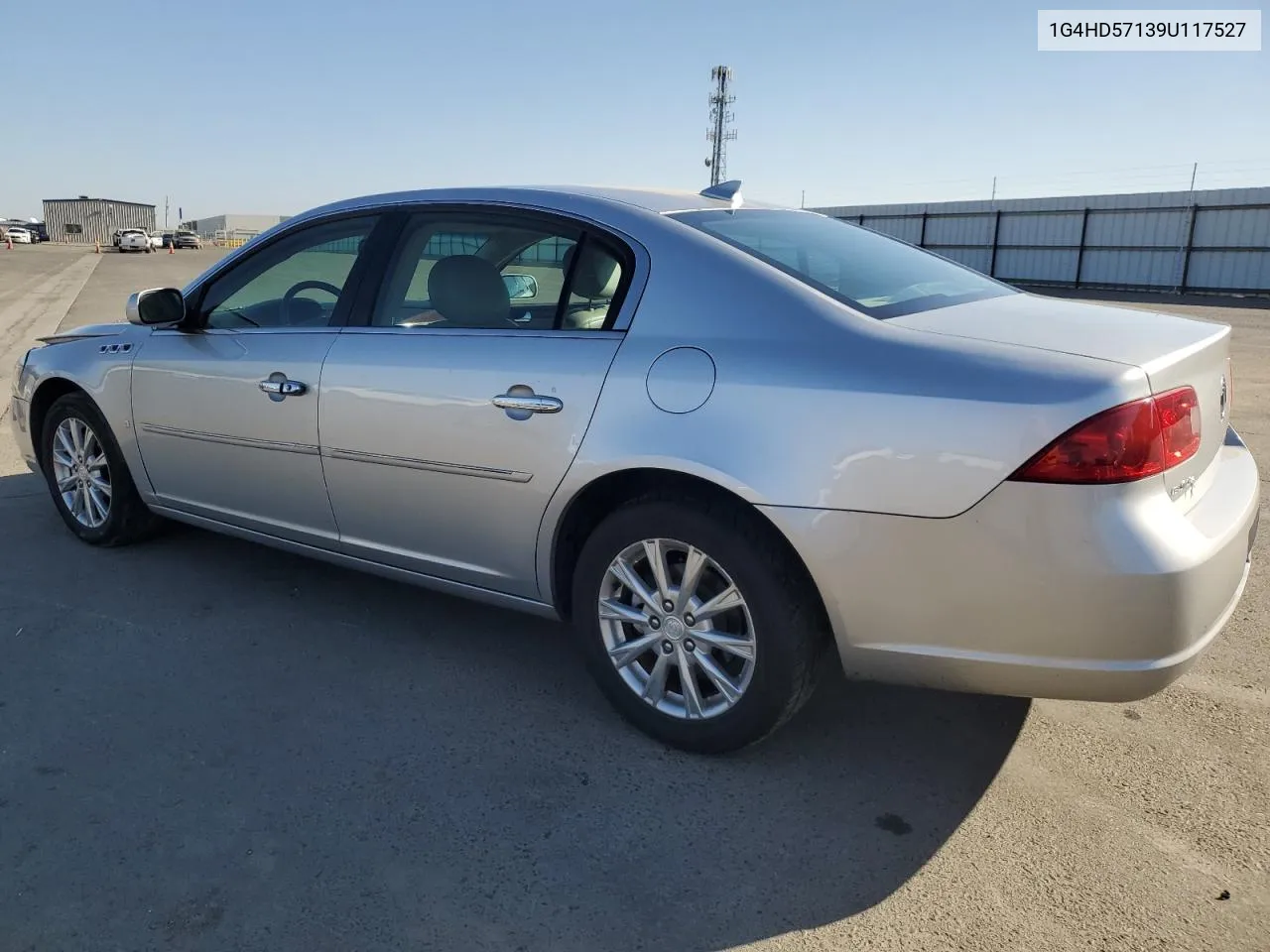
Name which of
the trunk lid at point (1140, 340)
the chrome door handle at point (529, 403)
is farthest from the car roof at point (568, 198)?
the trunk lid at point (1140, 340)

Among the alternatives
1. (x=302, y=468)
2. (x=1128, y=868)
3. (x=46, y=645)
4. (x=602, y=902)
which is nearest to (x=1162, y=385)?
(x=1128, y=868)

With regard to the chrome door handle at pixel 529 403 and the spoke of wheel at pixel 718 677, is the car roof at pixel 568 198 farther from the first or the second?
the spoke of wheel at pixel 718 677

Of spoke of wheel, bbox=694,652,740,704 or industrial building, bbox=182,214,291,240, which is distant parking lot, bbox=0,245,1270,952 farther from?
industrial building, bbox=182,214,291,240

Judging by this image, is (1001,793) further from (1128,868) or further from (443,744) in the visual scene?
(443,744)

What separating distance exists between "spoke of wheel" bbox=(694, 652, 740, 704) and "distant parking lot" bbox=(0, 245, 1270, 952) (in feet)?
0.74

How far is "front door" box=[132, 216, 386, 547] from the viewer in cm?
350

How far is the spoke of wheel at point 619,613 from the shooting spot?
2.81 m

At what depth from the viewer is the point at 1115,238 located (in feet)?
93.8

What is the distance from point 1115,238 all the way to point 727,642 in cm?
3024

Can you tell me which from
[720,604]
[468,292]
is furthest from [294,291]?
[720,604]

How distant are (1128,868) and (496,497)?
1.91 meters

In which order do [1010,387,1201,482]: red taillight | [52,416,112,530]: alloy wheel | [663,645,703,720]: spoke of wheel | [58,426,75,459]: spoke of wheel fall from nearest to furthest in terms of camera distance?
1. [1010,387,1201,482]: red taillight
2. [663,645,703,720]: spoke of wheel
3. [52,416,112,530]: alloy wheel
4. [58,426,75,459]: spoke of wheel

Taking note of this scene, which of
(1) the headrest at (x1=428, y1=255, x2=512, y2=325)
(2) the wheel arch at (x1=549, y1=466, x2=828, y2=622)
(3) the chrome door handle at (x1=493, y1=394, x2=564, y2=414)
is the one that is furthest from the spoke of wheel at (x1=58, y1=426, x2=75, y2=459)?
(2) the wheel arch at (x1=549, y1=466, x2=828, y2=622)

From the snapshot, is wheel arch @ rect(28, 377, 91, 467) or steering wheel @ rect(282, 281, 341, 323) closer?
steering wheel @ rect(282, 281, 341, 323)
